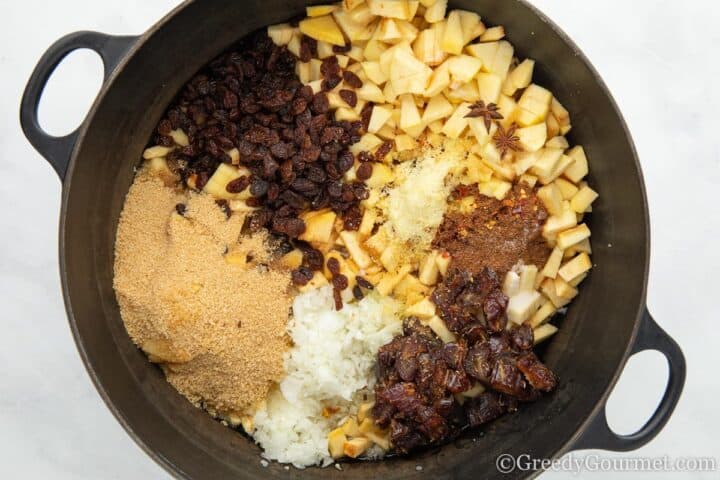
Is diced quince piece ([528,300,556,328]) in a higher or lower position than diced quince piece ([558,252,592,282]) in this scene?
lower

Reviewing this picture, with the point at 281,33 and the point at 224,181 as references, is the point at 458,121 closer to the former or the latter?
the point at 281,33

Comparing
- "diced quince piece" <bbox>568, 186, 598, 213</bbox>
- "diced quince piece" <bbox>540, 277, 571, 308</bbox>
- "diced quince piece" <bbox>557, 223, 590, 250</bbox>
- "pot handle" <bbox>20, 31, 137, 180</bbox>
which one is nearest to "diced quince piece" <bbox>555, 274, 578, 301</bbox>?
"diced quince piece" <bbox>540, 277, 571, 308</bbox>

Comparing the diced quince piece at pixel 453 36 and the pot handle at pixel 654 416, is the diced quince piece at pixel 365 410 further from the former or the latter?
the diced quince piece at pixel 453 36

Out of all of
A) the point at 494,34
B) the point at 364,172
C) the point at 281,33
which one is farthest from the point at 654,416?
the point at 281,33

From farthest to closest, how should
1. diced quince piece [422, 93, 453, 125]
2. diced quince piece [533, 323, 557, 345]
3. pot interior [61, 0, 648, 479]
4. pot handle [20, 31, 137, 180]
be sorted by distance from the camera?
diced quince piece [533, 323, 557, 345] → diced quince piece [422, 93, 453, 125] → pot interior [61, 0, 648, 479] → pot handle [20, 31, 137, 180]

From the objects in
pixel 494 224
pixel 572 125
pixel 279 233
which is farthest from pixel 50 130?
pixel 572 125

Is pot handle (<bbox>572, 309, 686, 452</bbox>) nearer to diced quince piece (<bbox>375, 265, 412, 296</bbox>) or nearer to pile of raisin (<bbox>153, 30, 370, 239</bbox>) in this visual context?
diced quince piece (<bbox>375, 265, 412, 296</bbox>)
